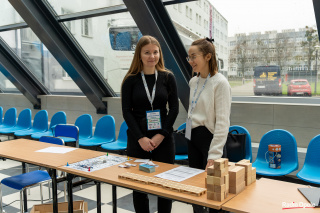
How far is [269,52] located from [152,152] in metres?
2.44

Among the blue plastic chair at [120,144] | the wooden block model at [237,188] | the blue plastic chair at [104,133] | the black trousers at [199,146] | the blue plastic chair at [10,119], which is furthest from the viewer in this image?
the blue plastic chair at [10,119]

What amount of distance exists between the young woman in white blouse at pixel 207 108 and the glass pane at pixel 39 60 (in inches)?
187

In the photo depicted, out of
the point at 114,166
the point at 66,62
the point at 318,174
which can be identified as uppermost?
the point at 66,62

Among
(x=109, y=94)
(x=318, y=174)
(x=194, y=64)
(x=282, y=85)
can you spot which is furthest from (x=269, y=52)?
(x=109, y=94)

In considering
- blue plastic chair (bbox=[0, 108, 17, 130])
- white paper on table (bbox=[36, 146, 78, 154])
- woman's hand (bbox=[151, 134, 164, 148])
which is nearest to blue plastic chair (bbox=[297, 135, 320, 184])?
woman's hand (bbox=[151, 134, 164, 148])

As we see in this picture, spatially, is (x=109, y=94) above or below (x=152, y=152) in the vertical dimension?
above

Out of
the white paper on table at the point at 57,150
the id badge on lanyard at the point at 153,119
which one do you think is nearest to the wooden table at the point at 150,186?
the id badge on lanyard at the point at 153,119

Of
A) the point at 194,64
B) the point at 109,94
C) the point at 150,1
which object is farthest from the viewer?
the point at 109,94

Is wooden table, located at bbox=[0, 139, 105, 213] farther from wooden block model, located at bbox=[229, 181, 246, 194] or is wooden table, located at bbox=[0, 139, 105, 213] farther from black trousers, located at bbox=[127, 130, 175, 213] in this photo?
wooden block model, located at bbox=[229, 181, 246, 194]

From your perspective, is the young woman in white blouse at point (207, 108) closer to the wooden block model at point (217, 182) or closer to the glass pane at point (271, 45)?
the wooden block model at point (217, 182)

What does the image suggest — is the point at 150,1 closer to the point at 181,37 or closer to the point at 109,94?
the point at 181,37

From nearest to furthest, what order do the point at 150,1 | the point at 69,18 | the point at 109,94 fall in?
the point at 150,1, the point at 69,18, the point at 109,94

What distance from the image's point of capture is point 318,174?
10.5 feet

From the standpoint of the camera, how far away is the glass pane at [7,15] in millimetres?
6024
